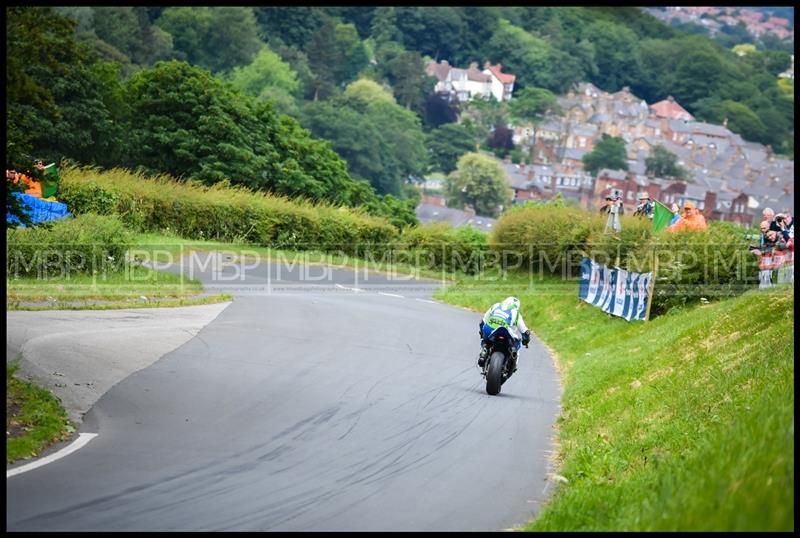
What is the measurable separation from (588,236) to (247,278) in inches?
408

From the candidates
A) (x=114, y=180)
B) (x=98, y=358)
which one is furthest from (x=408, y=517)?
(x=114, y=180)

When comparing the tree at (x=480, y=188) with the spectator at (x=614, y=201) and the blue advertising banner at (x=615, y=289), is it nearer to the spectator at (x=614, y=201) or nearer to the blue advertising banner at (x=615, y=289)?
the spectator at (x=614, y=201)

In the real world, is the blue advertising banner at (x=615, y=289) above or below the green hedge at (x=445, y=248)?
below

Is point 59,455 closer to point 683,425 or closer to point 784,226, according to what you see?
point 683,425

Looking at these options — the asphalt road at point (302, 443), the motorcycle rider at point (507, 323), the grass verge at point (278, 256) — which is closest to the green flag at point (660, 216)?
the asphalt road at point (302, 443)

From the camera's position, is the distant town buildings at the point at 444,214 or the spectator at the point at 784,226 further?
the distant town buildings at the point at 444,214

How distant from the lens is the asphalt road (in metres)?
11.1

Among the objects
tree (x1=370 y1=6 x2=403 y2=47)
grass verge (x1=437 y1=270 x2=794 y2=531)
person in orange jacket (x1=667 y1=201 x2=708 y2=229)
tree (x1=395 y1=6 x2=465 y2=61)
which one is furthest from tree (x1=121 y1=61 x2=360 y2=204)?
tree (x1=370 y1=6 x2=403 y2=47)

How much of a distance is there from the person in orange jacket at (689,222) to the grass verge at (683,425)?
3908mm

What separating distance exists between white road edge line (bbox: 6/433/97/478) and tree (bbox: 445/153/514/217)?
150422 millimetres

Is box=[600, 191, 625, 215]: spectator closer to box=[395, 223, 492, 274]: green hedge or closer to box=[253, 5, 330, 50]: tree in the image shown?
box=[395, 223, 492, 274]: green hedge

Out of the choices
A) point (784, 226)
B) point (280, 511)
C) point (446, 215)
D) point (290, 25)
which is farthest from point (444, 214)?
point (280, 511)

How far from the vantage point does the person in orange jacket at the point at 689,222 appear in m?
30.4

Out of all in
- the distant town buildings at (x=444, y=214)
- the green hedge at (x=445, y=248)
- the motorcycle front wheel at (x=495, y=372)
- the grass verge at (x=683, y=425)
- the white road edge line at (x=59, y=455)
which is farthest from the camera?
the distant town buildings at (x=444, y=214)
